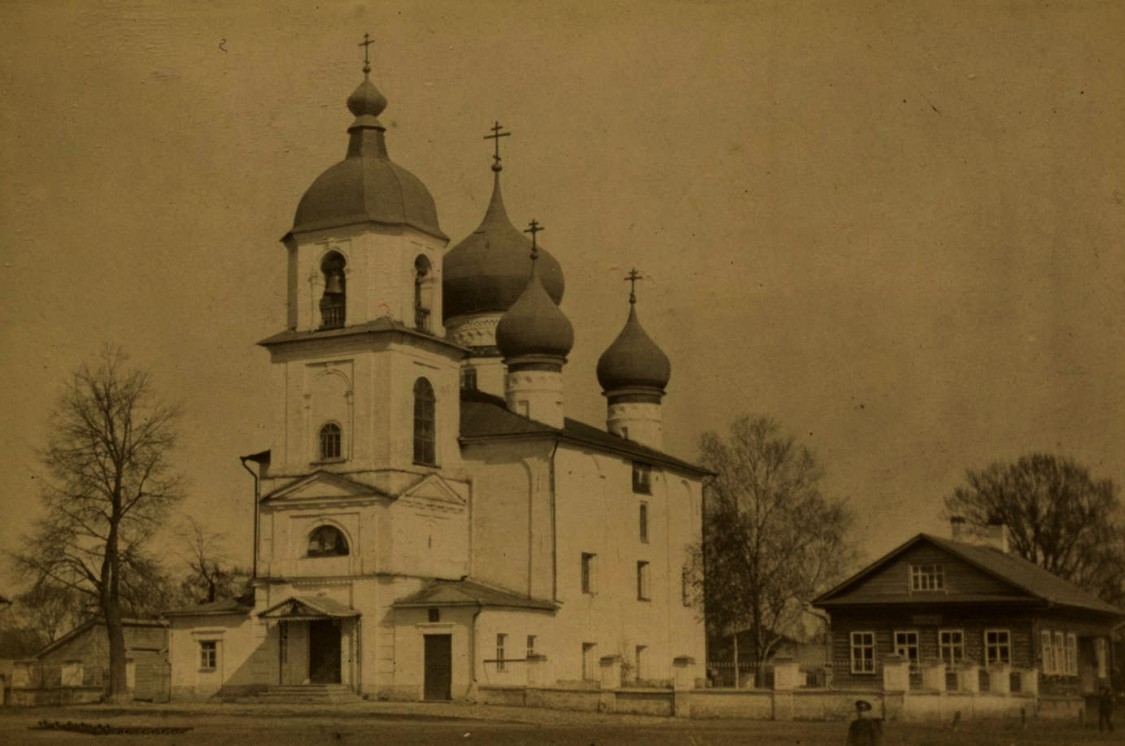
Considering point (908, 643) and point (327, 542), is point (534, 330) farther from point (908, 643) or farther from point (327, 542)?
point (908, 643)

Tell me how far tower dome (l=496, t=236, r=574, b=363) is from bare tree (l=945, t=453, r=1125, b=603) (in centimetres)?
1677

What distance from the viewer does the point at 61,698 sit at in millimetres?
36281

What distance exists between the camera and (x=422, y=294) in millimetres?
41250

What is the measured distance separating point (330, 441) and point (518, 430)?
478 centimetres

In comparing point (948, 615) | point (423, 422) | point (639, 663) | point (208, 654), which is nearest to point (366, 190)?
point (423, 422)

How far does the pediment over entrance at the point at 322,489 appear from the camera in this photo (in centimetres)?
3897

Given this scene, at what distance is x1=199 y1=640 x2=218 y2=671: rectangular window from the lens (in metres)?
40.2

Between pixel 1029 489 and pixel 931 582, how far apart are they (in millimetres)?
16891

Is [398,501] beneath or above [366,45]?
beneath

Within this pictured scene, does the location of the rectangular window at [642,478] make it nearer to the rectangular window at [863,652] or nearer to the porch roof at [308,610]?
the rectangular window at [863,652]

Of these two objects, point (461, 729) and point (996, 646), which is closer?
point (461, 729)

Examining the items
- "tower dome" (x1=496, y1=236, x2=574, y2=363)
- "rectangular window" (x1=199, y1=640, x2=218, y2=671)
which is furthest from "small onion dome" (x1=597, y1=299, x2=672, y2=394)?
"rectangular window" (x1=199, y1=640, x2=218, y2=671)

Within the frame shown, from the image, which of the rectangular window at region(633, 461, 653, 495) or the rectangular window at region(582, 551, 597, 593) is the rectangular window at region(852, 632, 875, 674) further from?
the rectangular window at region(633, 461, 653, 495)

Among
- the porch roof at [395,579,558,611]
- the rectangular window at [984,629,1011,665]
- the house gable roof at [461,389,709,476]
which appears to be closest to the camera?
the porch roof at [395,579,558,611]
